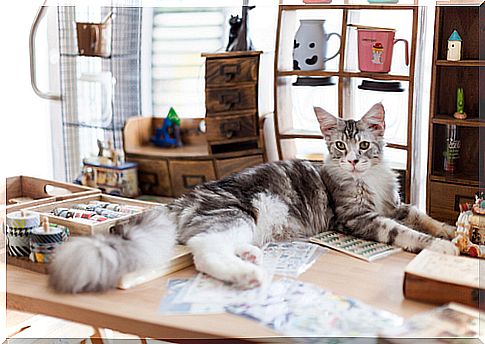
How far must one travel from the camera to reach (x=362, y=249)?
185 cm

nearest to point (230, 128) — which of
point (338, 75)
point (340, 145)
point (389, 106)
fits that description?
point (338, 75)

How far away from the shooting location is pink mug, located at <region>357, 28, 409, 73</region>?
2287 millimetres

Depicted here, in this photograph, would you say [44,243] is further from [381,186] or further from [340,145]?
[381,186]

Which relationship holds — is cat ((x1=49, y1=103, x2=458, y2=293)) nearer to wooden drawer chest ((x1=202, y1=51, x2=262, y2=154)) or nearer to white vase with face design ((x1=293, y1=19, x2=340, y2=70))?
white vase with face design ((x1=293, y1=19, x2=340, y2=70))

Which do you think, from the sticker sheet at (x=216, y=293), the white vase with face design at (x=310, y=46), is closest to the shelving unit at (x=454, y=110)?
the white vase with face design at (x=310, y=46)

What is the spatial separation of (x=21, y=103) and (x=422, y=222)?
215 cm

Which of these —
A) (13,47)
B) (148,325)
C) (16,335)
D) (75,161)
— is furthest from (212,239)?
(13,47)

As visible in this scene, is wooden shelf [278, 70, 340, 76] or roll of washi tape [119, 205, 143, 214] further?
wooden shelf [278, 70, 340, 76]

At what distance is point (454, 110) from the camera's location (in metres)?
2.23

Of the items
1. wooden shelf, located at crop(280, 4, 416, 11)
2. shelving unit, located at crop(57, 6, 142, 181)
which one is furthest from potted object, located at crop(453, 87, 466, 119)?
shelving unit, located at crop(57, 6, 142, 181)

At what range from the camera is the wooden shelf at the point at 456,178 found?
2.13 metres

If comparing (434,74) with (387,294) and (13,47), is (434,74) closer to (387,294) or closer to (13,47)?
(387,294)

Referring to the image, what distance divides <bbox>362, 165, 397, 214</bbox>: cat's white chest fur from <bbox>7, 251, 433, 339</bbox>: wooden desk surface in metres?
0.33

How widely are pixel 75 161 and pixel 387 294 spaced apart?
212cm
